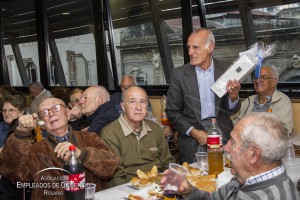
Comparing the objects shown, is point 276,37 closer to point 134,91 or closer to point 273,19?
point 273,19

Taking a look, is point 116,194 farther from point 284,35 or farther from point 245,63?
point 284,35

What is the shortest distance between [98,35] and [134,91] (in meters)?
4.29

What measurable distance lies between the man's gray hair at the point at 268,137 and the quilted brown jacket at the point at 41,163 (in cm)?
110

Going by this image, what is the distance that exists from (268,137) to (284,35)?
3564mm

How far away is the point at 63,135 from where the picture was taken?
96.0 inches

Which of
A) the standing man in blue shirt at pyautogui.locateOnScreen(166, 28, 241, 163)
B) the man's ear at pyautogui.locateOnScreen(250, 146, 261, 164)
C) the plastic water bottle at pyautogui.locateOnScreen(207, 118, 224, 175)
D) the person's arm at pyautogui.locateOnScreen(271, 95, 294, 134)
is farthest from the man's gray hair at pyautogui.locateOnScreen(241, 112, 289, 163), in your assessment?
the person's arm at pyautogui.locateOnScreen(271, 95, 294, 134)

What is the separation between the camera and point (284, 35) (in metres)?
4.66

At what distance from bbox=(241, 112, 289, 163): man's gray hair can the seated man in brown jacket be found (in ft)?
3.41

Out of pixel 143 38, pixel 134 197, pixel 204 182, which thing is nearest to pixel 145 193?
pixel 134 197

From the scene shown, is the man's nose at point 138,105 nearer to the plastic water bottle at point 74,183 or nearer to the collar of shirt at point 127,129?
the collar of shirt at point 127,129

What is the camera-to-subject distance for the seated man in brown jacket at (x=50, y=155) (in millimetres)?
2188

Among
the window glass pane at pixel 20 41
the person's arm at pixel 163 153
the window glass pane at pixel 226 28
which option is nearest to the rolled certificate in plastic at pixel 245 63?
the person's arm at pixel 163 153

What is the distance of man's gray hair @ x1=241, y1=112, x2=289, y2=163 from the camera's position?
1.45 m

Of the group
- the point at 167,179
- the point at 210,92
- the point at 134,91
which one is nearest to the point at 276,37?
the point at 210,92
